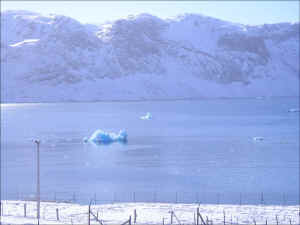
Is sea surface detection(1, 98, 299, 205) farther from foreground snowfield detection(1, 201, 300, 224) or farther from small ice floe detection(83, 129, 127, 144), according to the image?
foreground snowfield detection(1, 201, 300, 224)

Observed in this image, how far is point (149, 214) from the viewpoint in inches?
1307

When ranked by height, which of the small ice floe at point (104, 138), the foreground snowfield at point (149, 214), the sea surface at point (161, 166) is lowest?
the foreground snowfield at point (149, 214)

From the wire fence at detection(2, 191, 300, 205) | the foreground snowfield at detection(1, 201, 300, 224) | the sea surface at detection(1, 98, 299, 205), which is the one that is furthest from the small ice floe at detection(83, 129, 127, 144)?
the foreground snowfield at detection(1, 201, 300, 224)

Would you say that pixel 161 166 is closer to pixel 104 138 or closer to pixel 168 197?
pixel 168 197

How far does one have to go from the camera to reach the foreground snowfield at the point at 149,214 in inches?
1214

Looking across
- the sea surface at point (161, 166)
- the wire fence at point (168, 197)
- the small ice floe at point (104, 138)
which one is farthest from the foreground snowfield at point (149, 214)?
the small ice floe at point (104, 138)

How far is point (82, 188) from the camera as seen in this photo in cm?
4900

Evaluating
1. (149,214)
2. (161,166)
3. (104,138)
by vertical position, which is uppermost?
(104,138)

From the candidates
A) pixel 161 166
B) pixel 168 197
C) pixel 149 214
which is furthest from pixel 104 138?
pixel 149 214

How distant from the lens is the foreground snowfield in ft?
101

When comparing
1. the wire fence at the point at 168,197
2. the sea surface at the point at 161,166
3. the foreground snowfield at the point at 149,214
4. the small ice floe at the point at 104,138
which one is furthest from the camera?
the small ice floe at the point at 104,138

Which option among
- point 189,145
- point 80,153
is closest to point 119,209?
point 80,153

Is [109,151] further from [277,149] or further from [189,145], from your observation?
[277,149]

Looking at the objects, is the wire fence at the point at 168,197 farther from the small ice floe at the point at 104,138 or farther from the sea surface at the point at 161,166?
the small ice floe at the point at 104,138
